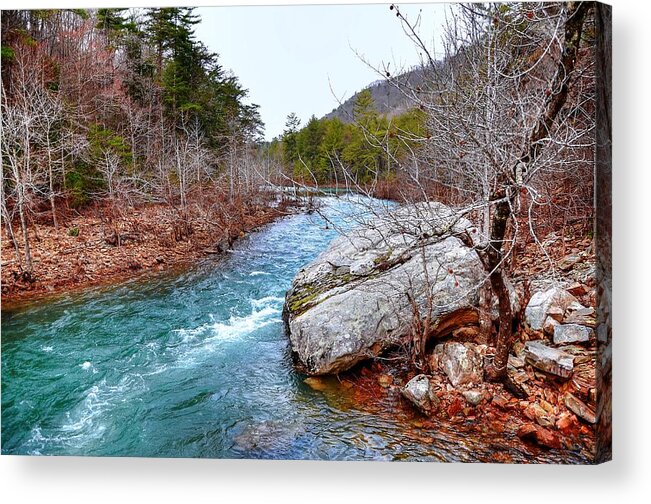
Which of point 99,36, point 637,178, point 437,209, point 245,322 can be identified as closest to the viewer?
point 437,209

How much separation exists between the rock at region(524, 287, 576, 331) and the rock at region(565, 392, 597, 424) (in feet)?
1.46

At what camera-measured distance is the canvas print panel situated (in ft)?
9.57

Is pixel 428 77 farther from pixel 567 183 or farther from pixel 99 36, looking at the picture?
pixel 99 36

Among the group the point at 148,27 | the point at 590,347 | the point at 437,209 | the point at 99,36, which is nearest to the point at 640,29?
the point at 437,209

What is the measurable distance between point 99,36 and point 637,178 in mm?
3613

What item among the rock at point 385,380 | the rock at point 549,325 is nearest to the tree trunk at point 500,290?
the rock at point 549,325

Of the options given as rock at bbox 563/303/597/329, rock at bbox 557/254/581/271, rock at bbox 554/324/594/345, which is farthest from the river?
rock at bbox 557/254/581/271

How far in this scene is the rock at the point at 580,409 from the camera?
2943mm

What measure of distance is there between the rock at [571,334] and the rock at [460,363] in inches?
19.1

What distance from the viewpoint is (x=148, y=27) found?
3455 mm

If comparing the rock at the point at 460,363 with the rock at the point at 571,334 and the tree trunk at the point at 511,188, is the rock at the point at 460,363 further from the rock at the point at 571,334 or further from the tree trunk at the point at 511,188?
the rock at the point at 571,334

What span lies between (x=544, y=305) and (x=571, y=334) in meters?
0.23

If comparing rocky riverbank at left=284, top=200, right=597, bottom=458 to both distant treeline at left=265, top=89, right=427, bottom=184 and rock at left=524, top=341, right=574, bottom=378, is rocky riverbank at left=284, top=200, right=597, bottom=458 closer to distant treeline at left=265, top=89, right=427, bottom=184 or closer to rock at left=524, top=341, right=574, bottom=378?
rock at left=524, top=341, right=574, bottom=378

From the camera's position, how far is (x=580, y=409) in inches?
116
